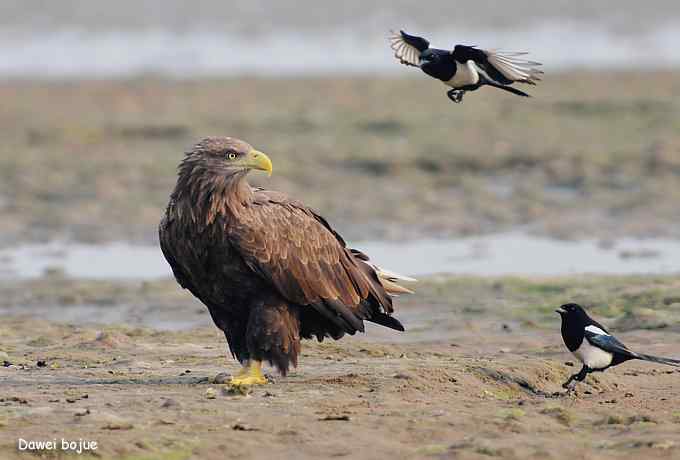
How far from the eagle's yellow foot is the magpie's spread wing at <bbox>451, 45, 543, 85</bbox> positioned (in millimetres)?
2225

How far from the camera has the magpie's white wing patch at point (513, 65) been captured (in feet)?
27.0

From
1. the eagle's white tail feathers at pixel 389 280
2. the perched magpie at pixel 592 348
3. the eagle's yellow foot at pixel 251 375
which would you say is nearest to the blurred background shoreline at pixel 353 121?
the eagle's white tail feathers at pixel 389 280

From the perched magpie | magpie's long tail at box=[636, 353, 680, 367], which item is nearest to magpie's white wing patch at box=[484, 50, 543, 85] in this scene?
the perched magpie

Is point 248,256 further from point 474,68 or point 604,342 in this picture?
point 604,342

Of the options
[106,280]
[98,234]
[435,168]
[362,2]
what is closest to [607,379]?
[106,280]

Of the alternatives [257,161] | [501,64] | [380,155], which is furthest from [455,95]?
[380,155]

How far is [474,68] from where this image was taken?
8.38 m

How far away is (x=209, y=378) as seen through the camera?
8.70m

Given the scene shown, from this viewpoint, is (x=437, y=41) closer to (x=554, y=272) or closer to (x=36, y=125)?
(x=36, y=125)

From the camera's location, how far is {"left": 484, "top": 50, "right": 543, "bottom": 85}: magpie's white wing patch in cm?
823

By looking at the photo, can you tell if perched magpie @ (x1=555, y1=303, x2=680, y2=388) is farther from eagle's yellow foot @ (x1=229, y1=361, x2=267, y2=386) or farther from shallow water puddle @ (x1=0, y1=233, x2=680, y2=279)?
shallow water puddle @ (x1=0, y1=233, x2=680, y2=279)

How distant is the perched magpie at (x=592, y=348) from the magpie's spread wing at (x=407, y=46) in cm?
192

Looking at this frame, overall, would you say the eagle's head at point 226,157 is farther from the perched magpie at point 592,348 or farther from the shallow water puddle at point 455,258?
the shallow water puddle at point 455,258

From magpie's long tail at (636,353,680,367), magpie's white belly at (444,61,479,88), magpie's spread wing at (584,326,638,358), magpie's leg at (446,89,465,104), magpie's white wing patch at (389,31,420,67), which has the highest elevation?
magpie's white wing patch at (389,31,420,67)
